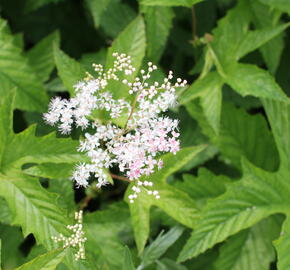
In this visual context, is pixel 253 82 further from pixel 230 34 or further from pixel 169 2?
pixel 169 2

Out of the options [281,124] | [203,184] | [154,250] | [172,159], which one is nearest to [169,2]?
[172,159]

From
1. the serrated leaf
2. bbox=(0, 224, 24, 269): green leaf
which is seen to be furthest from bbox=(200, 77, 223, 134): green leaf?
bbox=(0, 224, 24, 269): green leaf

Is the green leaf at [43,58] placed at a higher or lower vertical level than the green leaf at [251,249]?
higher

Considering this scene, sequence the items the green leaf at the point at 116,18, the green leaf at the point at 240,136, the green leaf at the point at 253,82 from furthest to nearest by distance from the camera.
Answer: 1. the green leaf at the point at 116,18
2. the green leaf at the point at 240,136
3. the green leaf at the point at 253,82

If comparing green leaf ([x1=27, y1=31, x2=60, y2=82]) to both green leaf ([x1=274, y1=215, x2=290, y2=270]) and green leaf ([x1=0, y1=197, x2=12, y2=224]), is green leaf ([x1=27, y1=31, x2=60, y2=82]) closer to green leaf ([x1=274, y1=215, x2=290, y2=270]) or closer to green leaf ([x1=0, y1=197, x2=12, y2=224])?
green leaf ([x1=0, y1=197, x2=12, y2=224])

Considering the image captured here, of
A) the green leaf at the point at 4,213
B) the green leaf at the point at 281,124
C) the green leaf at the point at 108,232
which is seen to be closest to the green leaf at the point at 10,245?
the green leaf at the point at 4,213

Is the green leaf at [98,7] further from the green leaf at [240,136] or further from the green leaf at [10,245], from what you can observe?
the green leaf at [10,245]
